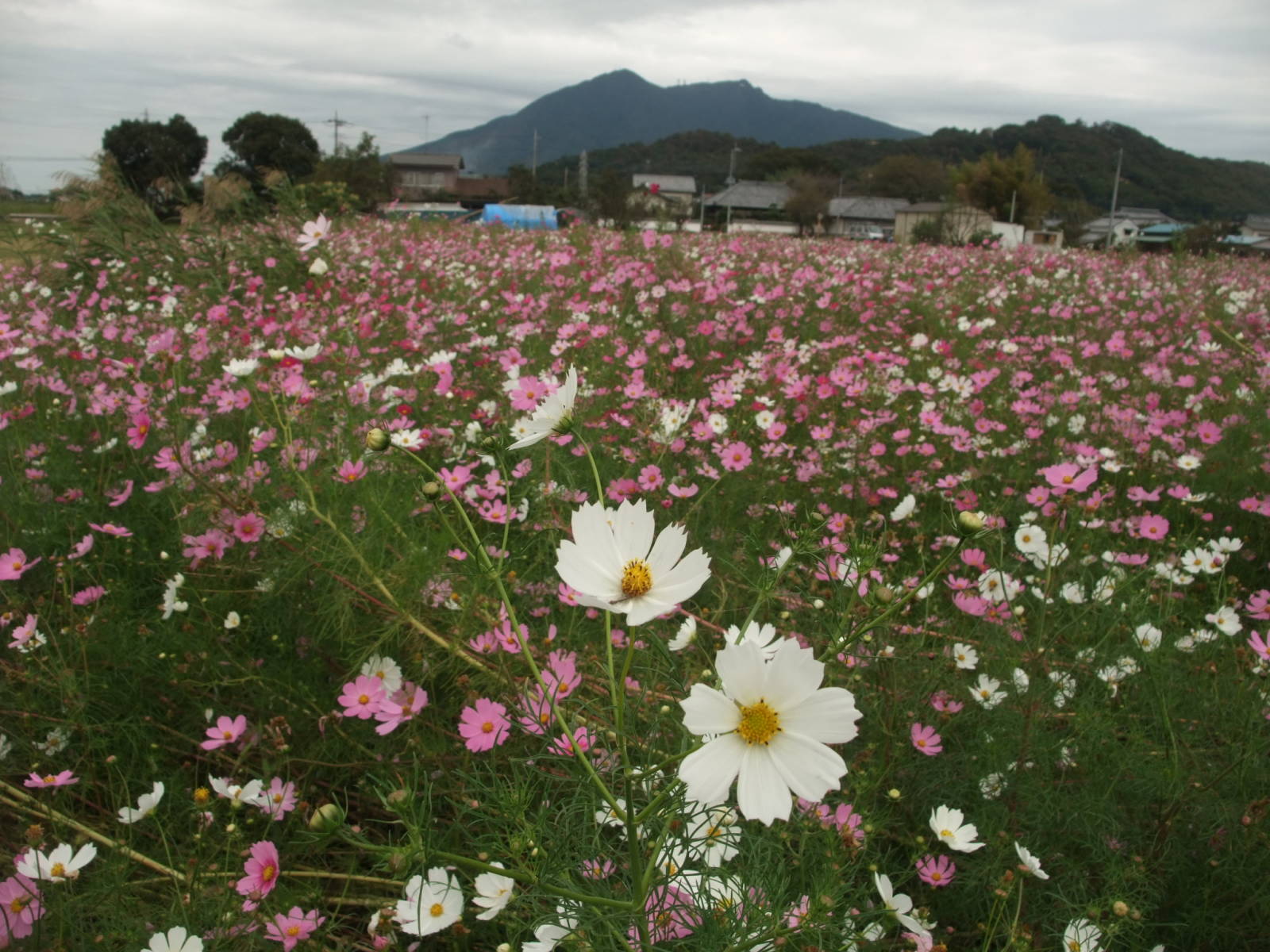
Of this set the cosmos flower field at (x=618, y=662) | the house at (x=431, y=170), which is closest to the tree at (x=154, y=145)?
the house at (x=431, y=170)

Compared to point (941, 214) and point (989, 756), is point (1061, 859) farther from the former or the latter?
point (941, 214)

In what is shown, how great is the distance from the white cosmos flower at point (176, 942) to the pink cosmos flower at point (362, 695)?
34 centimetres

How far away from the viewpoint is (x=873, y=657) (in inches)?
42.4

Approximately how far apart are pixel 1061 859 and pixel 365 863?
1.00m

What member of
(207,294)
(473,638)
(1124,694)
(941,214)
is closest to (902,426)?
(1124,694)

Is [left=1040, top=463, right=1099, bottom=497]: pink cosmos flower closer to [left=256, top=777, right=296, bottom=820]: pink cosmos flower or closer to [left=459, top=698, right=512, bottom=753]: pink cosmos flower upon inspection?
[left=459, top=698, right=512, bottom=753]: pink cosmos flower

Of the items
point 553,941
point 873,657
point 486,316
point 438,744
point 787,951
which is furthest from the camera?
point 486,316

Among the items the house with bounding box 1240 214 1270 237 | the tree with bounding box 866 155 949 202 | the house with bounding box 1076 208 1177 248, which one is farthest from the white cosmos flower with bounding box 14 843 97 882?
the tree with bounding box 866 155 949 202

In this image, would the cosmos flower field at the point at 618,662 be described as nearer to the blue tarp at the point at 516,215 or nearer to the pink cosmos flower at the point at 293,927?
the pink cosmos flower at the point at 293,927

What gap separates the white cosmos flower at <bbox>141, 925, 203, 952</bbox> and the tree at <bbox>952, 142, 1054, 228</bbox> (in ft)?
78.9

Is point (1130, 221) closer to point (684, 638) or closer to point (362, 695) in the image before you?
point (684, 638)

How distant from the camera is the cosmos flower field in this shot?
2.38ft

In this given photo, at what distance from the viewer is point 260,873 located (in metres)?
0.95

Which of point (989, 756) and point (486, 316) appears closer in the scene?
point (989, 756)
